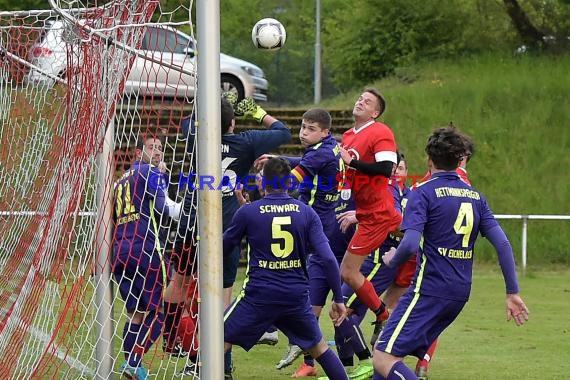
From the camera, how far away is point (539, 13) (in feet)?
90.0

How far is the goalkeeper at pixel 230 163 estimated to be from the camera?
756 centimetres

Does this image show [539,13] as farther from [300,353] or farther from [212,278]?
[212,278]

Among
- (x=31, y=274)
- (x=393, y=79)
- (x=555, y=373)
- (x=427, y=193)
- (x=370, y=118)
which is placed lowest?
(x=555, y=373)

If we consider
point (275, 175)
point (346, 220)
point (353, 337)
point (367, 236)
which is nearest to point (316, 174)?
point (346, 220)

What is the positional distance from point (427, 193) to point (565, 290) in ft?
29.6

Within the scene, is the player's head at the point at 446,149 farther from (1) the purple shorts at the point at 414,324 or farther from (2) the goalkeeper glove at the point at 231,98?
(2) the goalkeeper glove at the point at 231,98

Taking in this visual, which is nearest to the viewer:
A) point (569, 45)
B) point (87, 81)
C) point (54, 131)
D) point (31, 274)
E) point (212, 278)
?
point (212, 278)

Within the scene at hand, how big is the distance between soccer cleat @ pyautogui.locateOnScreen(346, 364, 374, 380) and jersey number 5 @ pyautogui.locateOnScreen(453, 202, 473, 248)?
2.32 metres

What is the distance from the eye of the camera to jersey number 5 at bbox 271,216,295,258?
7.24 m

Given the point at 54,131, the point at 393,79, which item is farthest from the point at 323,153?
the point at 393,79

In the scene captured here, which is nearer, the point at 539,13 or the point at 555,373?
the point at 555,373

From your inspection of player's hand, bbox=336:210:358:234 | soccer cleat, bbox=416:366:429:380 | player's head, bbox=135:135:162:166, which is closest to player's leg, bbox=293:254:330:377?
player's hand, bbox=336:210:358:234

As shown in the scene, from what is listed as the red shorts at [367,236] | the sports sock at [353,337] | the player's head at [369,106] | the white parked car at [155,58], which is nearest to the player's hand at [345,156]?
the player's head at [369,106]

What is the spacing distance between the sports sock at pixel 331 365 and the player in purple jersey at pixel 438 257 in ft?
1.88
